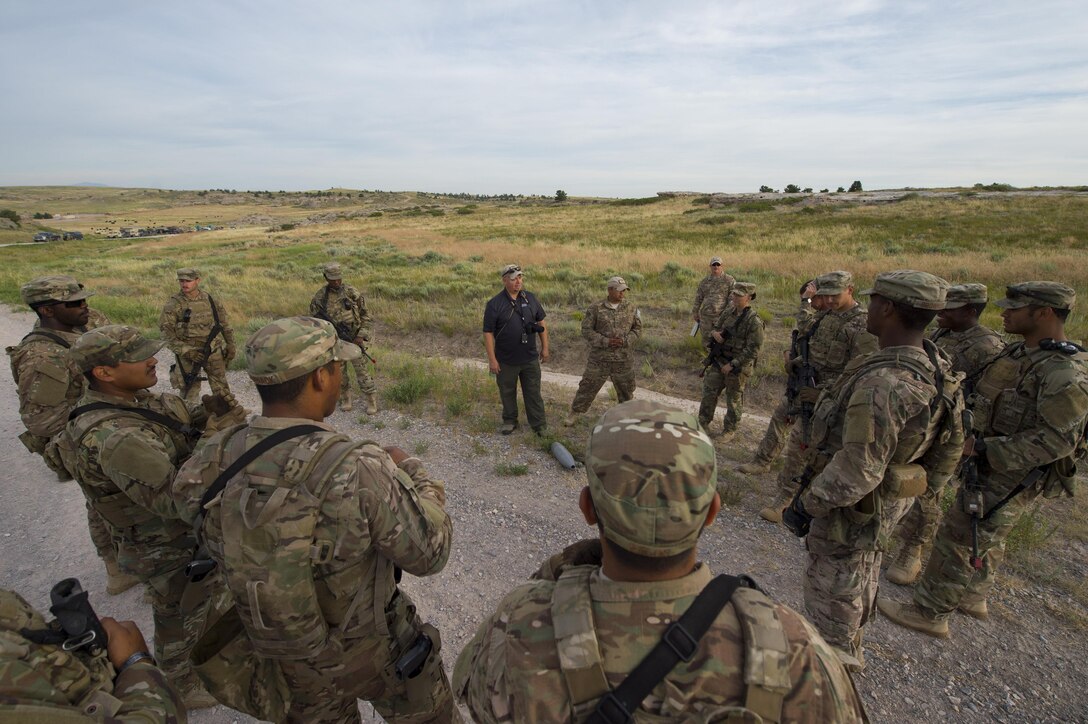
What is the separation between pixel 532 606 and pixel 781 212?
42.4 metres

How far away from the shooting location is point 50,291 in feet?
14.0

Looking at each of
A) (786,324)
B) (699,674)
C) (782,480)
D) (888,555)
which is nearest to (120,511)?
(699,674)

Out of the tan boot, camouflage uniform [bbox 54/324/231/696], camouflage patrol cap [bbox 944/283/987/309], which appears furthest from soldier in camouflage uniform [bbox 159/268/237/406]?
camouflage patrol cap [bbox 944/283/987/309]

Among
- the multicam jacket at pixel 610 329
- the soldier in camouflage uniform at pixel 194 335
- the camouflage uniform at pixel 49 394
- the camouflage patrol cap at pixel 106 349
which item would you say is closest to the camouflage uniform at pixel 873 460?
the multicam jacket at pixel 610 329

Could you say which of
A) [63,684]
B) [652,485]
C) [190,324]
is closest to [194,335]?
[190,324]

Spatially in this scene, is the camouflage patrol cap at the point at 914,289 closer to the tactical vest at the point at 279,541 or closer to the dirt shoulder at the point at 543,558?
the dirt shoulder at the point at 543,558

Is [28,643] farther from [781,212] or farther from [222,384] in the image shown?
[781,212]

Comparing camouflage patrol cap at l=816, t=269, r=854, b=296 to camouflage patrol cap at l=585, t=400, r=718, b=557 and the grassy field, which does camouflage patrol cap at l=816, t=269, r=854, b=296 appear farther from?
camouflage patrol cap at l=585, t=400, r=718, b=557

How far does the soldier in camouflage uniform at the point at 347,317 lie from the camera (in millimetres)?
7207

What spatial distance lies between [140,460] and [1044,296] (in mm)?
5369

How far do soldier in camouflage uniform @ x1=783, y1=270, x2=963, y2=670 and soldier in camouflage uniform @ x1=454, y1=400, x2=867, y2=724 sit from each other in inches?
65.8

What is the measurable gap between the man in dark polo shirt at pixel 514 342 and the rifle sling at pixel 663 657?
4876mm

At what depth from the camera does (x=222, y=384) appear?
7.51 m

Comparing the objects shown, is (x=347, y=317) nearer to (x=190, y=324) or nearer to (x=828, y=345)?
(x=190, y=324)
